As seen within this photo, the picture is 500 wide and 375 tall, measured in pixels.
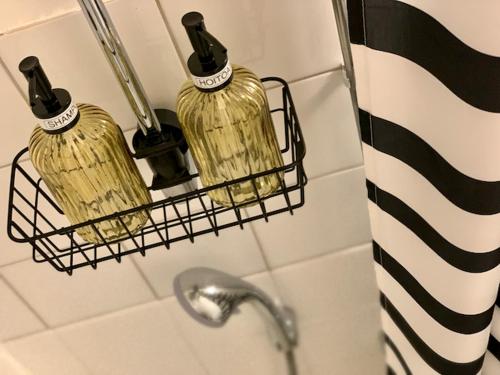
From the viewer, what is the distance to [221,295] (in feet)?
2.90

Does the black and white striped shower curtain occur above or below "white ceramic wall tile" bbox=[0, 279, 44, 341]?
above

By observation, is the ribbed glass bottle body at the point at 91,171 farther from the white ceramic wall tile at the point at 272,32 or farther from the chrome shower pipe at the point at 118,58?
the white ceramic wall tile at the point at 272,32

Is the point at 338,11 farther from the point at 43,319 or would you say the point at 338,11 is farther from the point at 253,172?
the point at 43,319

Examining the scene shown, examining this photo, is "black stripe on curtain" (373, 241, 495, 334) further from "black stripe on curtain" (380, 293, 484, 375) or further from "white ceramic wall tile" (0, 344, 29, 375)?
"white ceramic wall tile" (0, 344, 29, 375)

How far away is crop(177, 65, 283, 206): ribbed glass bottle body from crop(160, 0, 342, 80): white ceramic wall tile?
65 mm

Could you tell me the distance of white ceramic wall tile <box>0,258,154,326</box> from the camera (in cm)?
88

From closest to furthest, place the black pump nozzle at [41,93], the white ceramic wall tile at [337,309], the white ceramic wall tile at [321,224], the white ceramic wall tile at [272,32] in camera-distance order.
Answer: the black pump nozzle at [41,93] → the white ceramic wall tile at [272,32] → the white ceramic wall tile at [321,224] → the white ceramic wall tile at [337,309]

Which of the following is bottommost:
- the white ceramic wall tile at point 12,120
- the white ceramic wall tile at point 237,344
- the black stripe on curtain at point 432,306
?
the white ceramic wall tile at point 237,344

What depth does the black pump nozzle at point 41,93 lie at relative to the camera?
526mm

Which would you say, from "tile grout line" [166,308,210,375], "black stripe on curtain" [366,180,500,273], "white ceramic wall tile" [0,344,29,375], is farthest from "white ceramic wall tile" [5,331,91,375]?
"black stripe on curtain" [366,180,500,273]

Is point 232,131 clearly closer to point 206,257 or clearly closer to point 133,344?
point 206,257

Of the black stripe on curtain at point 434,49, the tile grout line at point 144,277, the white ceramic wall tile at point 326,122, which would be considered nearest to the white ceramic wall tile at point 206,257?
the tile grout line at point 144,277

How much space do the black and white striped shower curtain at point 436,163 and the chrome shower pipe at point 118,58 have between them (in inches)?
8.7

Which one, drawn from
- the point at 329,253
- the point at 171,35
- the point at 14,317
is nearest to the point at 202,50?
the point at 171,35
